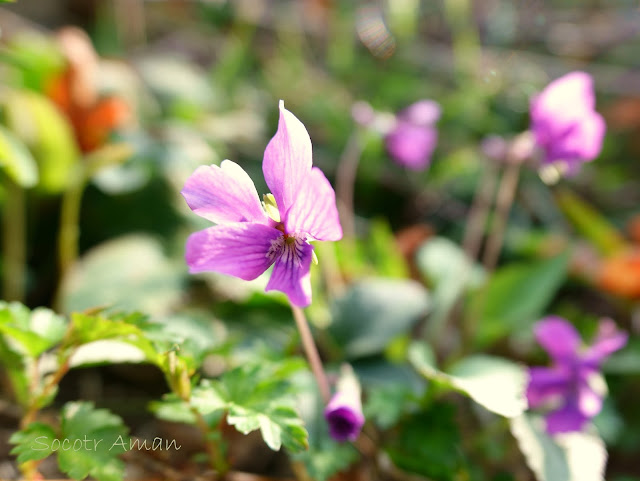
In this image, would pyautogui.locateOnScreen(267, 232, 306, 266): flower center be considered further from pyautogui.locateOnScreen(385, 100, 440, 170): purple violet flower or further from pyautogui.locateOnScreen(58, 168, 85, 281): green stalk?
pyautogui.locateOnScreen(385, 100, 440, 170): purple violet flower

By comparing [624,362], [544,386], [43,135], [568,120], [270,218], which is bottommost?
[624,362]

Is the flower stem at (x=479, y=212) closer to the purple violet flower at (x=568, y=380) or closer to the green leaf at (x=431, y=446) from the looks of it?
the purple violet flower at (x=568, y=380)

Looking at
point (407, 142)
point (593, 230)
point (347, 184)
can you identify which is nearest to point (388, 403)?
point (407, 142)

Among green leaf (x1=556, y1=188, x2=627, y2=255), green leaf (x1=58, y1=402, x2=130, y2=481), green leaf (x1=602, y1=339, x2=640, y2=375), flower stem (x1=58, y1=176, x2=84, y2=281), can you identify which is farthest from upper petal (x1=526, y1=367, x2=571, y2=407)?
flower stem (x1=58, y1=176, x2=84, y2=281)

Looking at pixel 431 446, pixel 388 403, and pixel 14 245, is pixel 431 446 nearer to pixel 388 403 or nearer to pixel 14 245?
pixel 388 403

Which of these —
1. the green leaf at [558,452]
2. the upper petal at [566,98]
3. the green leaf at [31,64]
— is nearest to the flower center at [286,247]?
the green leaf at [558,452]

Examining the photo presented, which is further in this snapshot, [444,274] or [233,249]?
[444,274]
